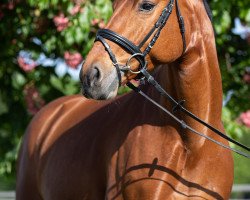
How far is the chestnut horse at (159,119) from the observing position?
376 centimetres

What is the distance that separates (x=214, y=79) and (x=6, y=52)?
416cm

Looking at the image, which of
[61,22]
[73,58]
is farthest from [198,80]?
[73,58]

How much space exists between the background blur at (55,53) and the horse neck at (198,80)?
214cm

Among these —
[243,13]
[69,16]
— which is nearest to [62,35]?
[69,16]

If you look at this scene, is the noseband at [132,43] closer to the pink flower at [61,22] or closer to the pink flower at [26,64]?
the pink flower at [61,22]

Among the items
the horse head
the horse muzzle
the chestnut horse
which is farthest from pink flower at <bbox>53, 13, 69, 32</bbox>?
the horse muzzle

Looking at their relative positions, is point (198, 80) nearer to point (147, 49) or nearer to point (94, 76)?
point (147, 49)

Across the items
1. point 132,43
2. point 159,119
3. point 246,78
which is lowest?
point 246,78

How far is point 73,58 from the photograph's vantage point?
725 centimetres

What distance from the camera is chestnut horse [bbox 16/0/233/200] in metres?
3.76

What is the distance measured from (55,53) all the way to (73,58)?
0.60 m

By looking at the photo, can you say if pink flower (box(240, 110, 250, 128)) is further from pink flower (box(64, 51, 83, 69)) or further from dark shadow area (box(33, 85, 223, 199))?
dark shadow area (box(33, 85, 223, 199))

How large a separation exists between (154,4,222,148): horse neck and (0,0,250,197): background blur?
2139 millimetres

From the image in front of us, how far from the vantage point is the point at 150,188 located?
395cm
